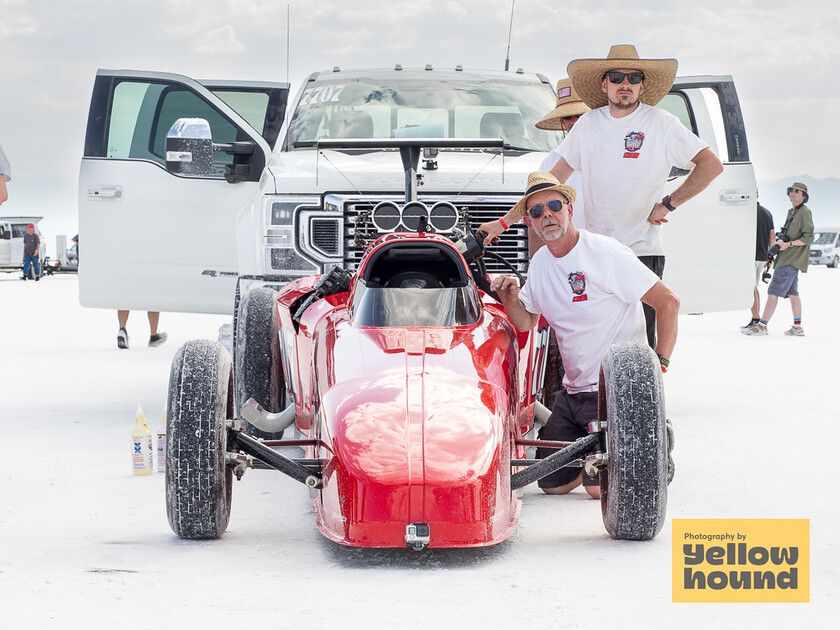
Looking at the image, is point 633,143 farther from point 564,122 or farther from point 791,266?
point 791,266

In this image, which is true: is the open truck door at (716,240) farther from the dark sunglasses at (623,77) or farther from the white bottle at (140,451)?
the white bottle at (140,451)

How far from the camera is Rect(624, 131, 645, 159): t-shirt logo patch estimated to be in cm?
689

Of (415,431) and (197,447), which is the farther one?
(197,447)

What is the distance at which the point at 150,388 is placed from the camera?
1045cm

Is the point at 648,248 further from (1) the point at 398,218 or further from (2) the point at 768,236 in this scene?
(2) the point at 768,236

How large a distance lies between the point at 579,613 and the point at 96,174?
21.8 ft

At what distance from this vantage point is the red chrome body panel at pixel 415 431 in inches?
183

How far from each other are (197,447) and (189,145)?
3440mm

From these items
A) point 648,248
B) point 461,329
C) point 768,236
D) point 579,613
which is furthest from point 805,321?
point 579,613

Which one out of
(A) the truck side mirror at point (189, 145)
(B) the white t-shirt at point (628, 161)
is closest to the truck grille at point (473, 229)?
(B) the white t-shirt at point (628, 161)

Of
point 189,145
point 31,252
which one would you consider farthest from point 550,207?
point 31,252

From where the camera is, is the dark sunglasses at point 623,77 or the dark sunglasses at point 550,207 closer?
the dark sunglasses at point 550,207

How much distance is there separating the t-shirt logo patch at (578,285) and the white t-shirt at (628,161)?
3.78 feet

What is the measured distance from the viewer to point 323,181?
785 centimetres
